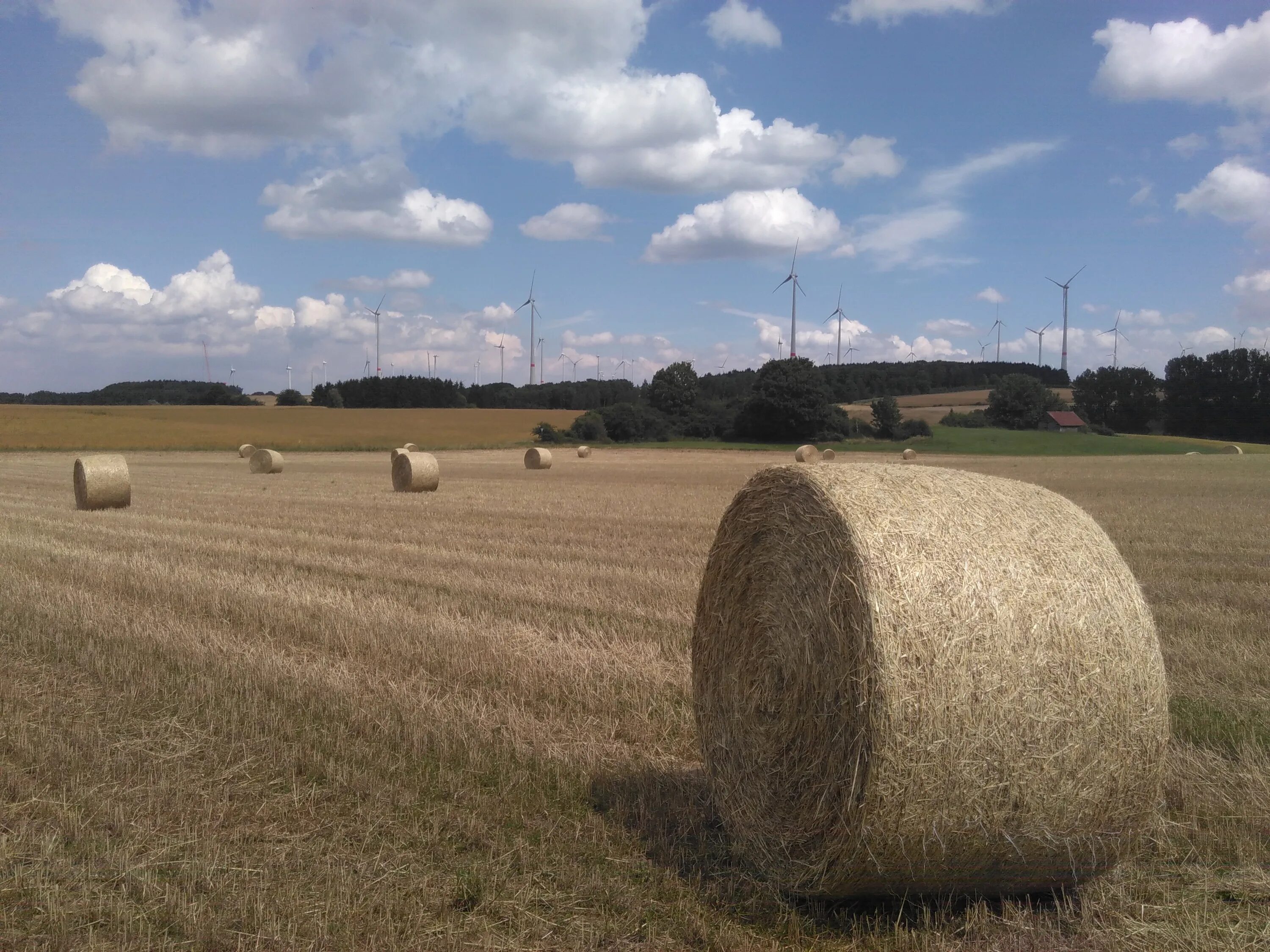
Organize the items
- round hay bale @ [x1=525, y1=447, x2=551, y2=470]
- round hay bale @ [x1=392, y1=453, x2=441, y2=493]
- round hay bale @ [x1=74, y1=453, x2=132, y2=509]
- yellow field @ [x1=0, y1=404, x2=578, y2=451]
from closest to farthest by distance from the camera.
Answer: round hay bale @ [x1=74, y1=453, x2=132, y2=509], round hay bale @ [x1=392, y1=453, x2=441, y2=493], round hay bale @ [x1=525, y1=447, x2=551, y2=470], yellow field @ [x1=0, y1=404, x2=578, y2=451]

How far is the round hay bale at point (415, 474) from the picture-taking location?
82.0 feet

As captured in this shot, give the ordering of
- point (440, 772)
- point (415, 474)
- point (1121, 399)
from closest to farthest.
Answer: point (440, 772) → point (415, 474) → point (1121, 399)

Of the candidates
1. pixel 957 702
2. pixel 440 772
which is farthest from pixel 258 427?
pixel 957 702

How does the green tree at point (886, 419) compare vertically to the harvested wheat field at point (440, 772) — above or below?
above

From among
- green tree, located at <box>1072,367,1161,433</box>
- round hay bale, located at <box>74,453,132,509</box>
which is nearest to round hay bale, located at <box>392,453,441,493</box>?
round hay bale, located at <box>74,453,132,509</box>

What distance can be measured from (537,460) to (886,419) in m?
46.8

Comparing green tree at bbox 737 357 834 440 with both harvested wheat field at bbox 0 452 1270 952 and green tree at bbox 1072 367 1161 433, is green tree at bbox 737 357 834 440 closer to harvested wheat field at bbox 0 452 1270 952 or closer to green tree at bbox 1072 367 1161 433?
green tree at bbox 1072 367 1161 433

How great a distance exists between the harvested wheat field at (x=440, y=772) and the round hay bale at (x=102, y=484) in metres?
8.48

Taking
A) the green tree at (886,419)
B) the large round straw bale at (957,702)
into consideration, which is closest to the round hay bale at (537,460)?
the large round straw bale at (957,702)

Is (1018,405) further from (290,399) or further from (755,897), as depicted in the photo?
(755,897)

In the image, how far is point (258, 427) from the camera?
234ft

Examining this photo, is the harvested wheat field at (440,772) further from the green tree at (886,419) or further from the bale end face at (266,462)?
the green tree at (886,419)

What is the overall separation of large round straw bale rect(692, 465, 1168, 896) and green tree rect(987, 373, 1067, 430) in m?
95.1

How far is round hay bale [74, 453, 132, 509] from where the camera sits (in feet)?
67.8
